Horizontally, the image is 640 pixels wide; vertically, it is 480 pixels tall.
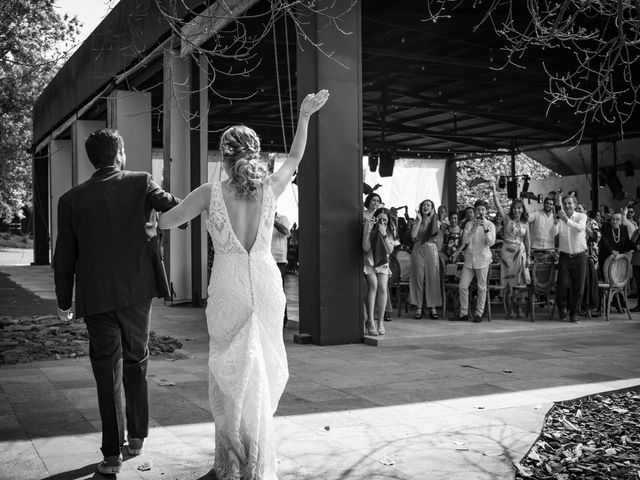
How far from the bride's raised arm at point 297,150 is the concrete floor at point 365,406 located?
5.26 feet

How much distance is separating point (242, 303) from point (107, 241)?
846mm

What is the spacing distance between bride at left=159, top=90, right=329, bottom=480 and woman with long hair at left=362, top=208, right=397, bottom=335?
5.24 metres

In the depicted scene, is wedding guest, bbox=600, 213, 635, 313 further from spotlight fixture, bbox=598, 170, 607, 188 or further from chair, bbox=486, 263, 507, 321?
spotlight fixture, bbox=598, 170, 607, 188

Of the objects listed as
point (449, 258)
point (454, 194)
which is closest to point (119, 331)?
point (449, 258)

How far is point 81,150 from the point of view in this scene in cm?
2173

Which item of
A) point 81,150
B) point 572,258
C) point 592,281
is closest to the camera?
point 572,258

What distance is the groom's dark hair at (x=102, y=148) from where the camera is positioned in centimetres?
441

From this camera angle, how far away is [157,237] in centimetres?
450

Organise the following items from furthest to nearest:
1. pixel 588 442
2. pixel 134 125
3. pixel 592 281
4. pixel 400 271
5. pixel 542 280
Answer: pixel 134 125
pixel 400 271
pixel 592 281
pixel 542 280
pixel 588 442

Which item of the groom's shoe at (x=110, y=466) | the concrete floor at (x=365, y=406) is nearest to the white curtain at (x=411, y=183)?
the concrete floor at (x=365, y=406)

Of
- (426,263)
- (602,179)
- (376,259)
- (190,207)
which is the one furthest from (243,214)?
(602,179)

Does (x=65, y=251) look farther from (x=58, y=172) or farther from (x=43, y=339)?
(x=58, y=172)

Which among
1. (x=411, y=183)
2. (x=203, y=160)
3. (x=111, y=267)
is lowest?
(x=111, y=267)

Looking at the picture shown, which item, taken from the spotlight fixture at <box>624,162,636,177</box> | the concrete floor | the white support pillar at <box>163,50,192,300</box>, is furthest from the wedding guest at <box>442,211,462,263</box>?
the spotlight fixture at <box>624,162,636,177</box>
